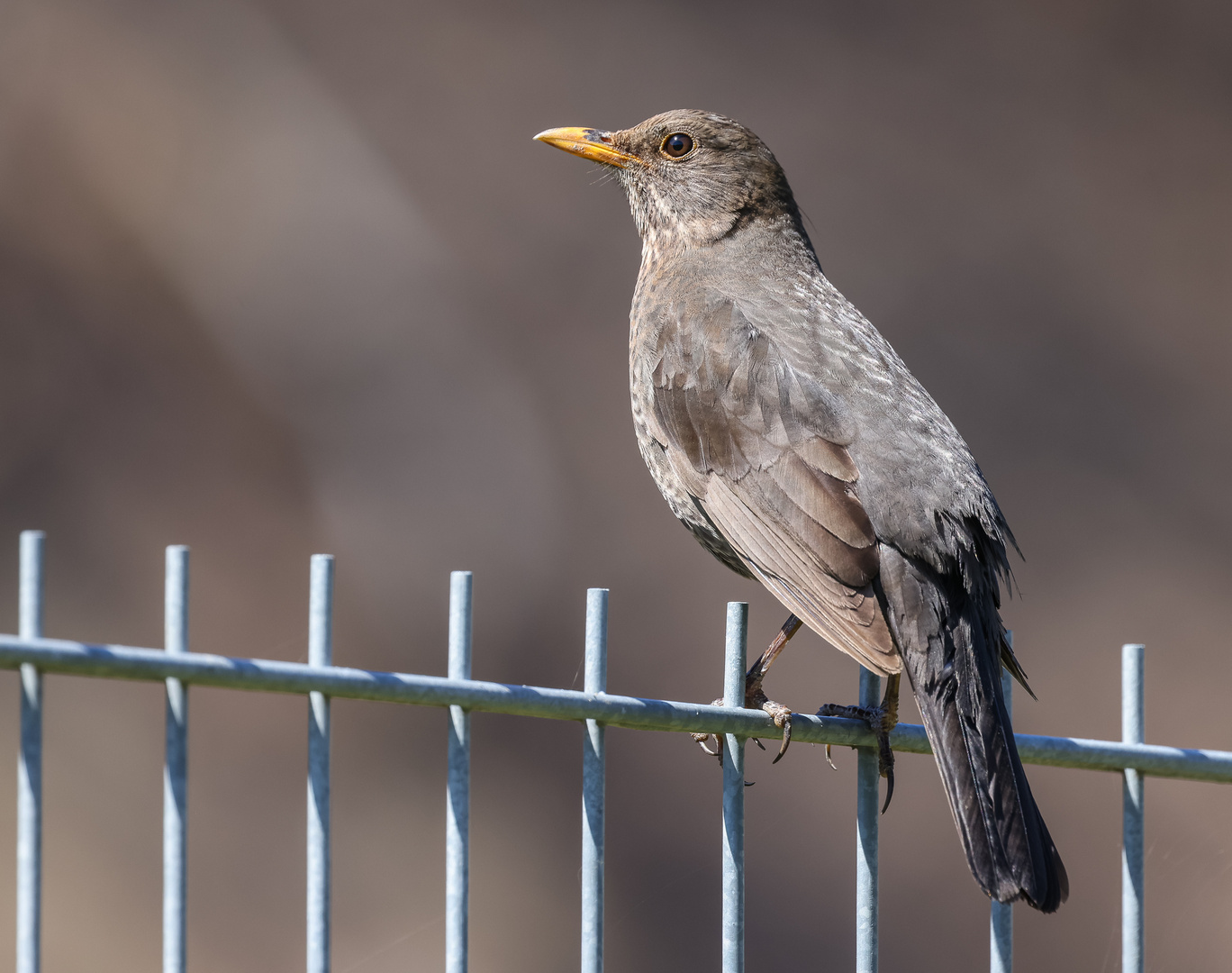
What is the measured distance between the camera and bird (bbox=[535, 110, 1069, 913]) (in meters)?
2.32

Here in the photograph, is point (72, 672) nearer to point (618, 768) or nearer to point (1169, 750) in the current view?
point (1169, 750)

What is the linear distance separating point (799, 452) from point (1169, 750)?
99 centimetres

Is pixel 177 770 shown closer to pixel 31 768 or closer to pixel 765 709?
pixel 31 768

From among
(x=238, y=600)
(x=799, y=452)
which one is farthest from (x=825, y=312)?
(x=238, y=600)

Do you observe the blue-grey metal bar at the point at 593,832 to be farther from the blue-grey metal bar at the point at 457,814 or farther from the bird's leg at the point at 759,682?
the bird's leg at the point at 759,682

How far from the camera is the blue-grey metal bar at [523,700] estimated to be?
1466 millimetres

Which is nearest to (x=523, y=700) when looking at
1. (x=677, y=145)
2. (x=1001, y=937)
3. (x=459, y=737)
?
(x=459, y=737)

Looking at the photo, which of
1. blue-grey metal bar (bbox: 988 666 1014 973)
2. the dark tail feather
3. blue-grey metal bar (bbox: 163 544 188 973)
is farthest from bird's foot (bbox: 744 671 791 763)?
blue-grey metal bar (bbox: 163 544 188 973)

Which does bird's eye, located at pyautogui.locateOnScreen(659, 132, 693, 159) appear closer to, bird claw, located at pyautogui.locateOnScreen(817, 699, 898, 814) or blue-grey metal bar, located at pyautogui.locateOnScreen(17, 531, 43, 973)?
bird claw, located at pyautogui.locateOnScreen(817, 699, 898, 814)

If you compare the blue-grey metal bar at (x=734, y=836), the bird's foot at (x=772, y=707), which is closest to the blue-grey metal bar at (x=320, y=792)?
the blue-grey metal bar at (x=734, y=836)

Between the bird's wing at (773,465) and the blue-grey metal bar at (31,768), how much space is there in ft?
4.66

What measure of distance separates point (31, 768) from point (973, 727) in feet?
4.99

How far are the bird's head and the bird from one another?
12mm

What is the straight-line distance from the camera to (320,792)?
1647 millimetres
